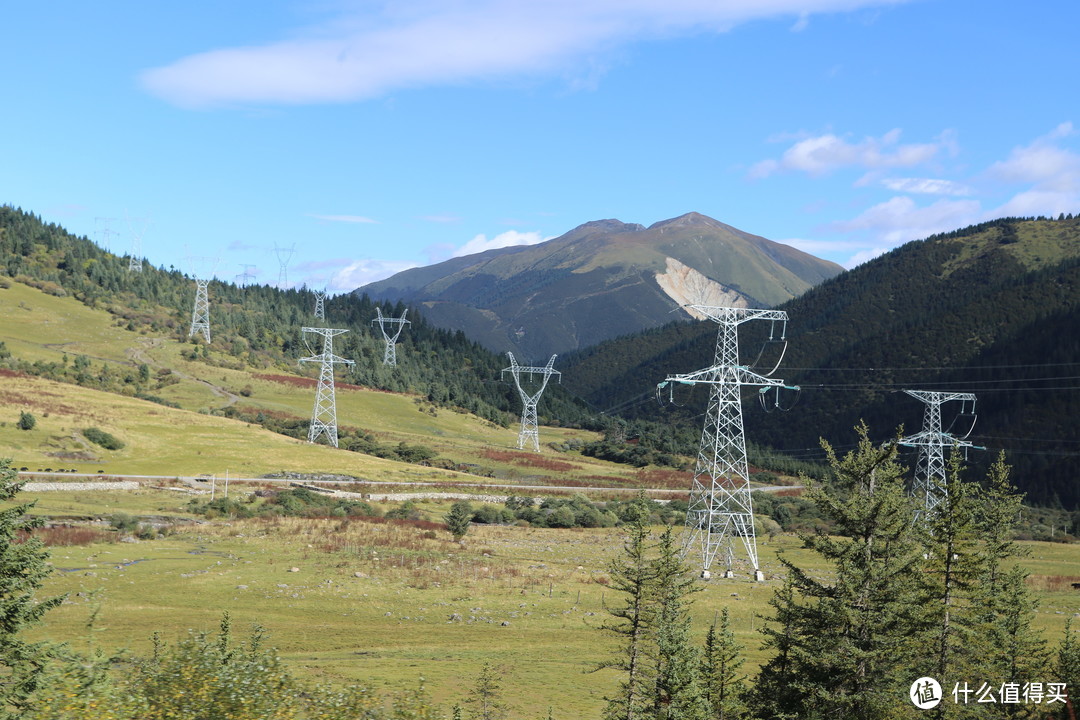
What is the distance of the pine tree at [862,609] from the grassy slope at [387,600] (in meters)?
2.94

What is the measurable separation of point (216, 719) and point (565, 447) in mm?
150967

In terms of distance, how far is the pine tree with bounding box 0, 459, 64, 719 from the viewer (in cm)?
1747

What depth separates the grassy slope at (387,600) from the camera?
34062 millimetres

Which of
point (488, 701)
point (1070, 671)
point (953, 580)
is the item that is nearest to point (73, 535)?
point (488, 701)

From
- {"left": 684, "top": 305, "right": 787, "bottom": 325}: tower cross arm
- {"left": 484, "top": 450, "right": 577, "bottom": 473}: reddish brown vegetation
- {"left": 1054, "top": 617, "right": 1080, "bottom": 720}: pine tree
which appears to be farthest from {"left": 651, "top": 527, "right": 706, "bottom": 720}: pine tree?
{"left": 484, "top": 450, "right": 577, "bottom": 473}: reddish brown vegetation

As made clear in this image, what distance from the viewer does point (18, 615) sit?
17.9m

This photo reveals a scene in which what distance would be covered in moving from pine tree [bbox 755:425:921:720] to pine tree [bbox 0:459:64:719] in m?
17.8

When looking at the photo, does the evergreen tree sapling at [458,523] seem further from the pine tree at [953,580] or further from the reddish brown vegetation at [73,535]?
the pine tree at [953,580]

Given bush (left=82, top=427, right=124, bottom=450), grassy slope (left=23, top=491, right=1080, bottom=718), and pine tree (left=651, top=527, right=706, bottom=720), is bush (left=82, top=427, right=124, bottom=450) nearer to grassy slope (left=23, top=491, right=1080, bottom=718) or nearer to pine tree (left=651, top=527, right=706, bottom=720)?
grassy slope (left=23, top=491, right=1080, bottom=718)

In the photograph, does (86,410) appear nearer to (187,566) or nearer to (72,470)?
(72,470)

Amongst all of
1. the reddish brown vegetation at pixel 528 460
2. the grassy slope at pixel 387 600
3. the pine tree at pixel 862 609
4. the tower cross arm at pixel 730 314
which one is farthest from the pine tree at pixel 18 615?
the reddish brown vegetation at pixel 528 460

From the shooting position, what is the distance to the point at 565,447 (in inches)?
6580

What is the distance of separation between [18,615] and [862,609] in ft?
64.3

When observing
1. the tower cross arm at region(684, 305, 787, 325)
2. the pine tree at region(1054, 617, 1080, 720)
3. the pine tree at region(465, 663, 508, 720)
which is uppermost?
the tower cross arm at region(684, 305, 787, 325)
